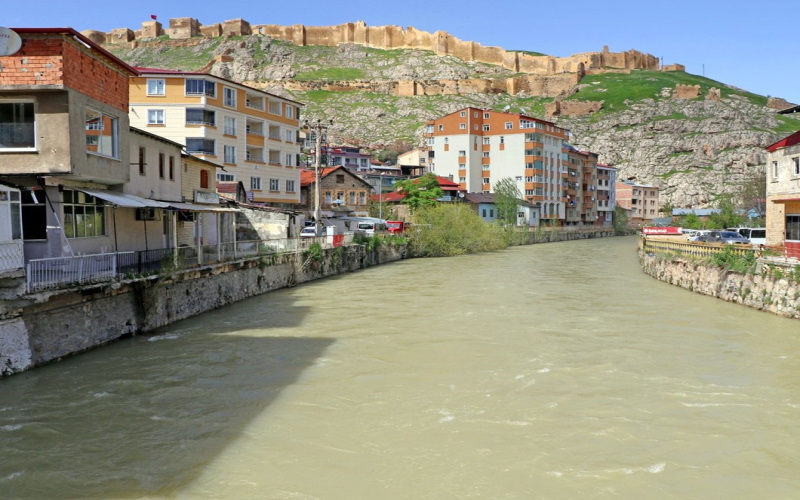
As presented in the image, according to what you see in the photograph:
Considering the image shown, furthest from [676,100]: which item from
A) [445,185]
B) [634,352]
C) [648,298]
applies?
[634,352]

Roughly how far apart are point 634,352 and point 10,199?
18.2m

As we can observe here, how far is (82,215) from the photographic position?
21.7 meters

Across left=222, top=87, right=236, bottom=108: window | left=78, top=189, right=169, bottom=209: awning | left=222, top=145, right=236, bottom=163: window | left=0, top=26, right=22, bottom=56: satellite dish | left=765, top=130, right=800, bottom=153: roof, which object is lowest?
left=78, top=189, right=169, bottom=209: awning

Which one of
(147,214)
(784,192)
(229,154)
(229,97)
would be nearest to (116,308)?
(147,214)

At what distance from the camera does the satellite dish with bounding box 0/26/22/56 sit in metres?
17.9

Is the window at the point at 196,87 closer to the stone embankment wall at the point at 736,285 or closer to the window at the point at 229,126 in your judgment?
the window at the point at 229,126

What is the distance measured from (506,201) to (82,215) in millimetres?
81966

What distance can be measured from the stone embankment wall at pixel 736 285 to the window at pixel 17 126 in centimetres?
2744

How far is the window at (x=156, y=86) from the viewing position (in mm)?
55094

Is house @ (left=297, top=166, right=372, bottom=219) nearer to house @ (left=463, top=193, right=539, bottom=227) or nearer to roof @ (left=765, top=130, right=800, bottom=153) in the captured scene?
house @ (left=463, top=193, right=539, bottom=227)

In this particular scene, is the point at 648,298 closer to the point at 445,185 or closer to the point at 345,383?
the point at 345,383

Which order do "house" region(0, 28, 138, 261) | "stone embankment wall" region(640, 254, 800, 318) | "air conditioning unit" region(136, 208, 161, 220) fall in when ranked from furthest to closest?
1. "air conditioning unit" region(136, 208, 161, 220)
2. "stone embankment wall" region(640, 254, 800, 318)
3. "house" region(0, 28, 138, 261)

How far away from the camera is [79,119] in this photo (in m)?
19.7

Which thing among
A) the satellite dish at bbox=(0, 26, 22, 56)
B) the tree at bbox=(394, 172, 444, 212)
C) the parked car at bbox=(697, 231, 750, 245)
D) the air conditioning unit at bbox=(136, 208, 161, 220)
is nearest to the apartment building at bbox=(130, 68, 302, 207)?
the tree at bbox=(394, 172, 444, 212)
